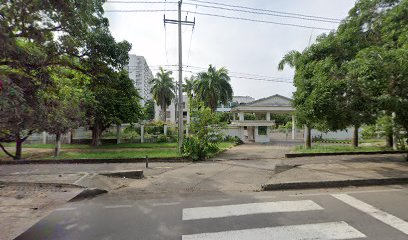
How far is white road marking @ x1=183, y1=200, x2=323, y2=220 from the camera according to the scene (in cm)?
511

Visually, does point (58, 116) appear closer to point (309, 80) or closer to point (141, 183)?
point (141, 183)

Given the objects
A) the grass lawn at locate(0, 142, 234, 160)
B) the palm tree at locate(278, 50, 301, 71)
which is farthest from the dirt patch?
the palm tree at locate(278, 50, 301, 71)

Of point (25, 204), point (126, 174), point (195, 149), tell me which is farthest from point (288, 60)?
point (25, 204)

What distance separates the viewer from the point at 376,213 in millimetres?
5102

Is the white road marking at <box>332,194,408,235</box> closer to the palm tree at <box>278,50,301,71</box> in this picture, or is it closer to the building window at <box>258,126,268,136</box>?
the palm tree at <box>278,50,301,71</box>

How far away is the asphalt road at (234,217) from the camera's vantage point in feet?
13.8

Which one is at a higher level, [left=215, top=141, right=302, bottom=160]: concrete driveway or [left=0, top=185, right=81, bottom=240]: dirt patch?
[left=215, top=141, right=302, bottom=160]: concrete driveway

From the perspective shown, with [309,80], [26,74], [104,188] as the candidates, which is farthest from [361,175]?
[26,74]

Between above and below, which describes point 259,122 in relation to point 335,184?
above

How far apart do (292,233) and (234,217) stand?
113 cm

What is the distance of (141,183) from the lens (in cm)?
841

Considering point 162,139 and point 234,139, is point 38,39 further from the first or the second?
point 234,139

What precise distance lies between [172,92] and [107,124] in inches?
982

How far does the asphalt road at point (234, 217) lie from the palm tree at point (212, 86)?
27.9 meters
